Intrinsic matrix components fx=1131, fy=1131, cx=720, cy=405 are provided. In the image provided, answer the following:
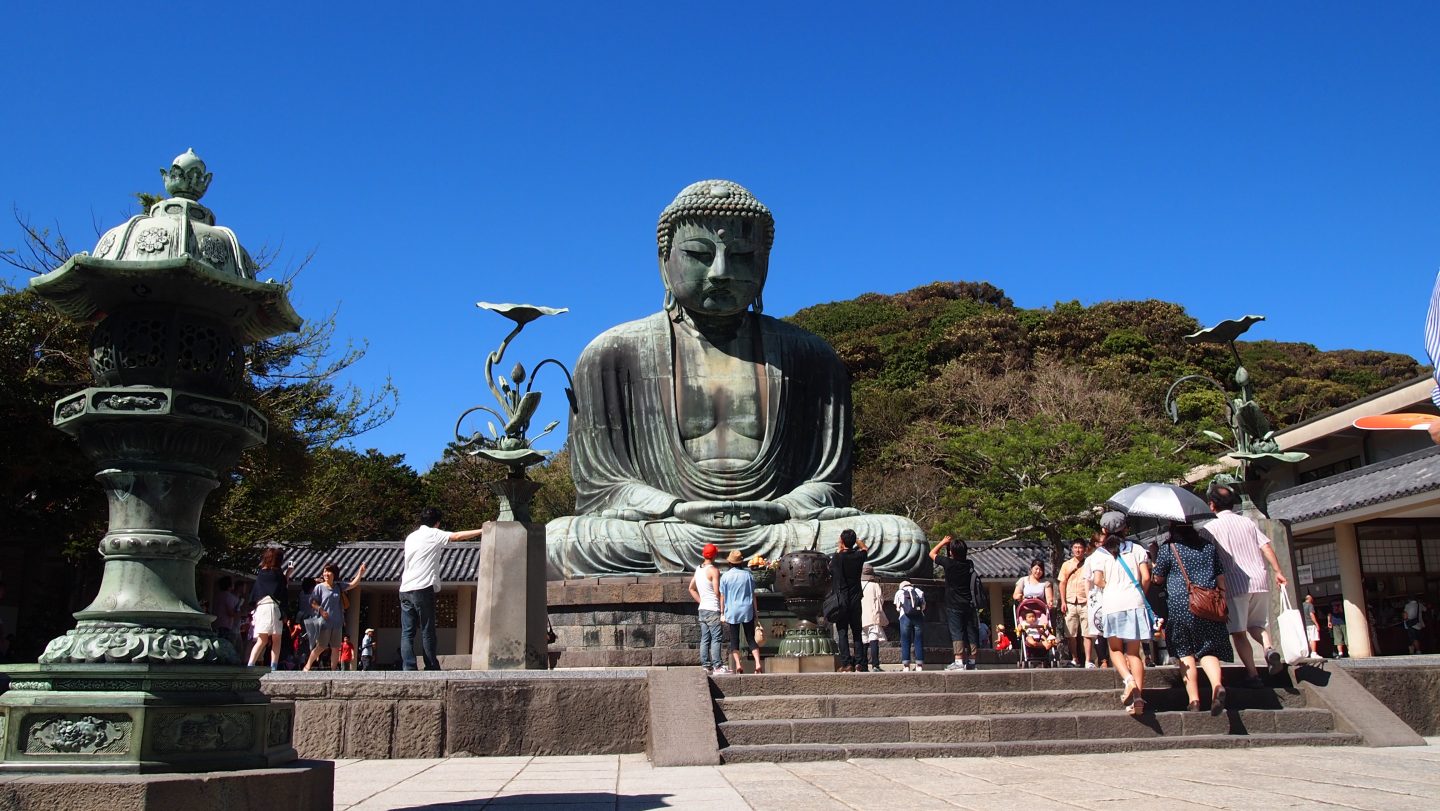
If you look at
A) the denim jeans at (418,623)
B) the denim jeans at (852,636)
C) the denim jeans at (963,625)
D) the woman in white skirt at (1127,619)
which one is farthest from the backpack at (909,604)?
the denim jeans at (418,623)

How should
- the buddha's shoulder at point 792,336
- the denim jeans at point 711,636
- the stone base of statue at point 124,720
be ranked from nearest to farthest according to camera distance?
1. the stone base of statue at point 124,720
2. the denim jeans at point 711,636
3. the buddha's shoulder at point 792,336

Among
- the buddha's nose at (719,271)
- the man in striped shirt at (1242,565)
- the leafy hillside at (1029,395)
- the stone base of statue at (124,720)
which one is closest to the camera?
the stone base of statue at (124,720)

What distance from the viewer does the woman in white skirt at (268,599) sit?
31.2 feet

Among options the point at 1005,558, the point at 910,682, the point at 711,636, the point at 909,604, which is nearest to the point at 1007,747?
the point at 910,682

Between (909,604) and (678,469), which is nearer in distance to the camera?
(909,604)

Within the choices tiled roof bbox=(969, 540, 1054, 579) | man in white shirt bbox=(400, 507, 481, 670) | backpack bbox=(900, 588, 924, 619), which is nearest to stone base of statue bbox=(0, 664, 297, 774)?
man in white shirt bbox=(400, 507, 481, 670)

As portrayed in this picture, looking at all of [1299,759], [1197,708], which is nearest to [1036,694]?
[1197,708]

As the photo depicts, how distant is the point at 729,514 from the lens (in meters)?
11.7

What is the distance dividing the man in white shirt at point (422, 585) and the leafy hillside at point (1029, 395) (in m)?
15.7

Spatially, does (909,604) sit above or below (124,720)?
above

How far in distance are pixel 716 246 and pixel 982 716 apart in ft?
23.9

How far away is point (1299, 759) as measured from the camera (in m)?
6.08

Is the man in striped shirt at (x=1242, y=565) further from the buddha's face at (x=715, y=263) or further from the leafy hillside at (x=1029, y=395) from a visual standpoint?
the leafy hillside at (x=1029, y=395)

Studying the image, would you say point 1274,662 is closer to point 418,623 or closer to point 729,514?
point 729,514
